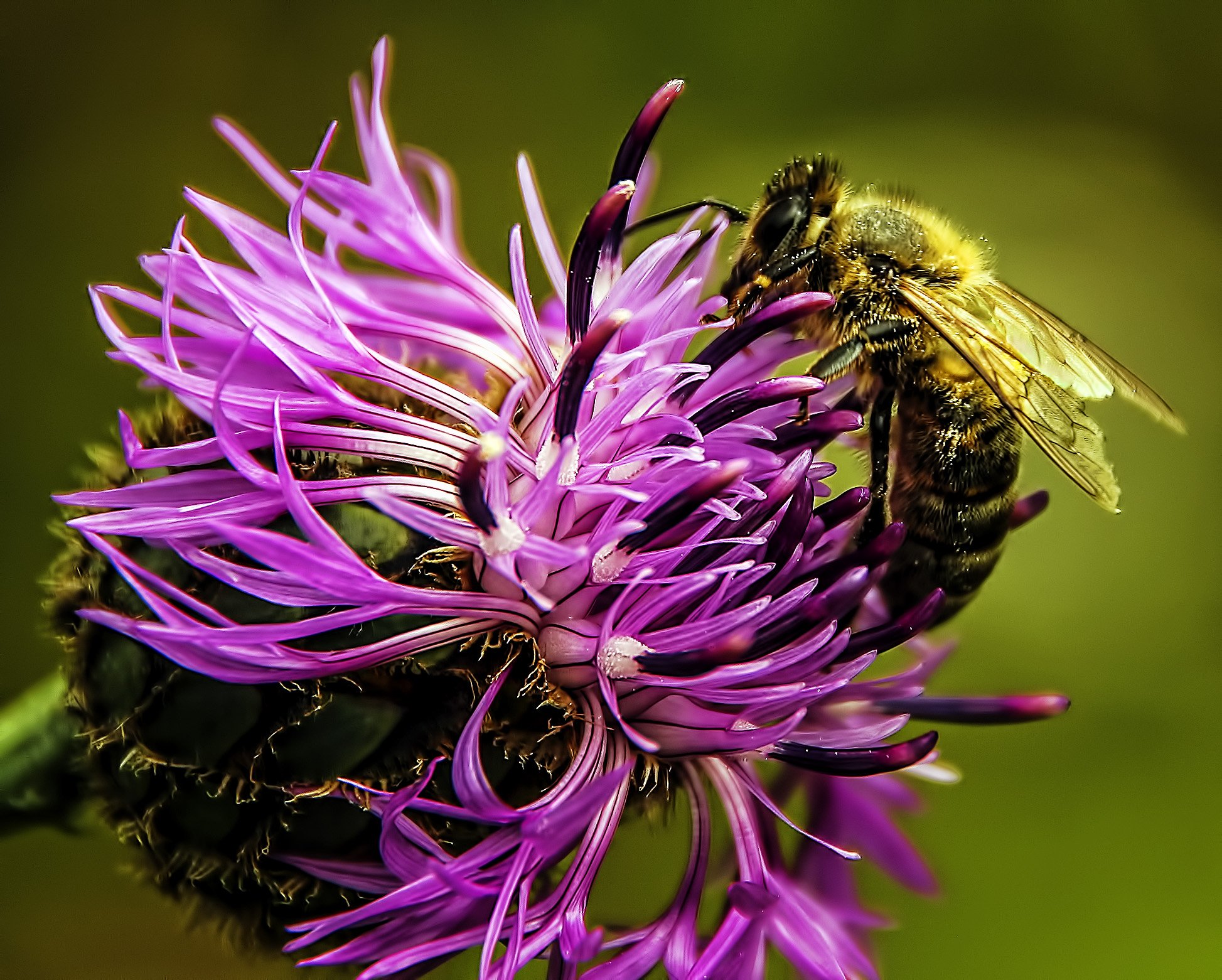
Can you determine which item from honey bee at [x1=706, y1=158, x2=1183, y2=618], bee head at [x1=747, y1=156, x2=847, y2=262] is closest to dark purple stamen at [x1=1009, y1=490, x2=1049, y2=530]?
honey bee at [x1=706, y1=158, x2=1183, y2=618]

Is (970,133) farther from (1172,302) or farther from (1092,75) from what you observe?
(1172,302)

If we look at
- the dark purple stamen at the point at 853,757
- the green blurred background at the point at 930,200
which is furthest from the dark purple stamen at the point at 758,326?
the green blurred background at the point at 930,200

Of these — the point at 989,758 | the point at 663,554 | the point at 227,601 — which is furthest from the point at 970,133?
the point at 227,601

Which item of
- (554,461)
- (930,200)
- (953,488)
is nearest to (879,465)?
(953,488)

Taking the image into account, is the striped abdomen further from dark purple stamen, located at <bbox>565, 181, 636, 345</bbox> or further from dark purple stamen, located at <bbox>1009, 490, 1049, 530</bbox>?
dark purple stamen, located at <bbox>565, 181, 636, 345</bbox>

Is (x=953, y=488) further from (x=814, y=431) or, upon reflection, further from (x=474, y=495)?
(x=474, y=495)

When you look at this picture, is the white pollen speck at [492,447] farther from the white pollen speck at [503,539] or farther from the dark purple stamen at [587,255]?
the dark purple stamen at [587,255]

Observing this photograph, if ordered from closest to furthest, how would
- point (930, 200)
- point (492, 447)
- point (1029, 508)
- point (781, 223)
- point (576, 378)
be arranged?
point (492, 447) < point (576, 378) < point (781, 223) < point (1029, 508) < point (930, 200)
